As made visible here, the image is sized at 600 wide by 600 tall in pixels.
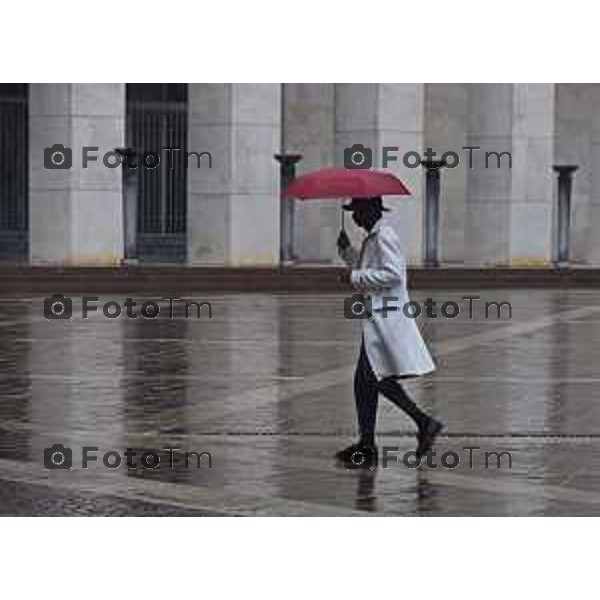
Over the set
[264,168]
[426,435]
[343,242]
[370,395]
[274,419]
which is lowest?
[274,419]

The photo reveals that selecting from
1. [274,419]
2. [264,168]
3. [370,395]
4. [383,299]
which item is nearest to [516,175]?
[264,168]

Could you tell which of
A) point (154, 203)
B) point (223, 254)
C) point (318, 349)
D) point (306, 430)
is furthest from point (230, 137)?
point (306, 430)

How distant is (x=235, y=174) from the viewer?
3052 cm

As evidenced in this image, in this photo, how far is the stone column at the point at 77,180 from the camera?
2911 centimetres

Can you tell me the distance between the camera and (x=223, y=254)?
3086 centimetres

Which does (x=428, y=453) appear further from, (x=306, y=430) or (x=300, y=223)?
(x=300, y=223)

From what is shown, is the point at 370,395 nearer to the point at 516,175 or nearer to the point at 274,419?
the point at 274,419

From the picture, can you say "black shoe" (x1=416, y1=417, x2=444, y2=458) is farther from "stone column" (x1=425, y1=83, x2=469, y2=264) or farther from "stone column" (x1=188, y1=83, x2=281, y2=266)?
"stone column" (x1=425, y1=83, x2=469, y2=264)

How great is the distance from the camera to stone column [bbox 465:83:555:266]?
34125mm

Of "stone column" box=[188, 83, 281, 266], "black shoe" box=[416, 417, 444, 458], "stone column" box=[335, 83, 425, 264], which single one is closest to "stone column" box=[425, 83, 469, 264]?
"stone column" box=[335, 83, 425, 264]

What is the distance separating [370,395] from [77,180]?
2075 centimetres

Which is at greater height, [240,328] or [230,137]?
[230,137]

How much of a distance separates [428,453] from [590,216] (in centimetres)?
2962
